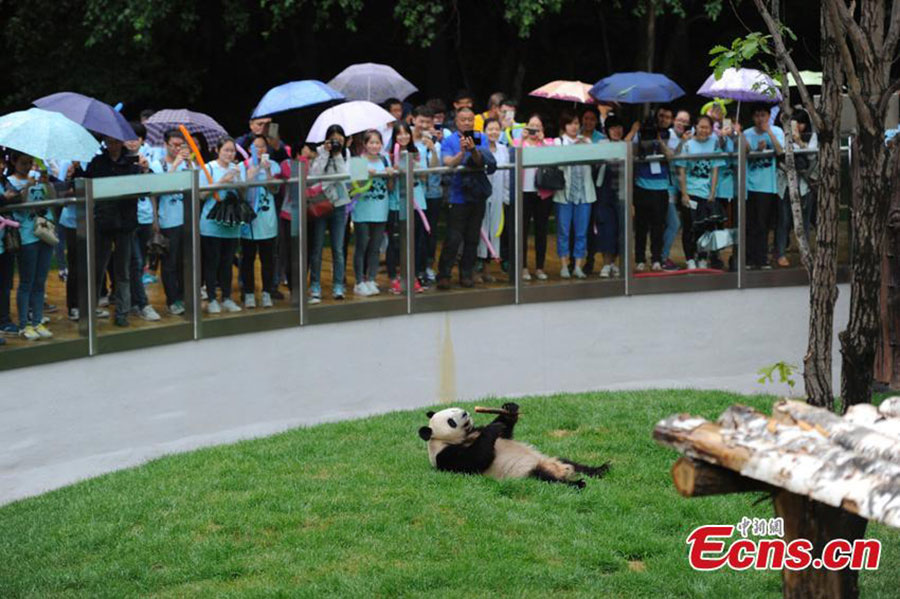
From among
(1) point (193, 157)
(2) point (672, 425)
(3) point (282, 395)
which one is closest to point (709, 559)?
(2) point (672, 425)

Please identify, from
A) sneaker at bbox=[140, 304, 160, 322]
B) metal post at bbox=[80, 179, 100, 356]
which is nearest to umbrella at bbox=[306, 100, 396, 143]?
sneaker at bbox=[140, 304, 160, 322]

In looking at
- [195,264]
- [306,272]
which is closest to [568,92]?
[306,272]

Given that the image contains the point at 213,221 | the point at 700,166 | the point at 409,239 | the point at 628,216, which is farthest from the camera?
the point at 700,166

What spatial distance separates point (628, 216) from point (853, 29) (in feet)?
21.6

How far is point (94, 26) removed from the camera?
790 inches

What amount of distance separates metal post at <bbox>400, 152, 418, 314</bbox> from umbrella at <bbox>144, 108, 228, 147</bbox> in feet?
6.82

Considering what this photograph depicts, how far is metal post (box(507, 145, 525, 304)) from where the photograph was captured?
14.1 meters

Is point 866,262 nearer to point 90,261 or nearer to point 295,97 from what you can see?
point 90,261

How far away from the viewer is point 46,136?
11.2 meters

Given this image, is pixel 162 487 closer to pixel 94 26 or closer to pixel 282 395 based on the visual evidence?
pixel 282 395

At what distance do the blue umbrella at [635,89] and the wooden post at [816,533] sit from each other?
31.9ft

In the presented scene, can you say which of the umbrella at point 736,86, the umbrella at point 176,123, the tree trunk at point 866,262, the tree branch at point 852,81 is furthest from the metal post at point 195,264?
the tree branch at point 852,81

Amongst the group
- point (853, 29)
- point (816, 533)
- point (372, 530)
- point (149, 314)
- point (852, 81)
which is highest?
point (853, 29)

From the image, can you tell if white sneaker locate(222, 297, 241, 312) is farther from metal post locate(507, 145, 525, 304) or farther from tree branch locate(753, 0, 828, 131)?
tree branch locate(753, 0, 828, 131)
